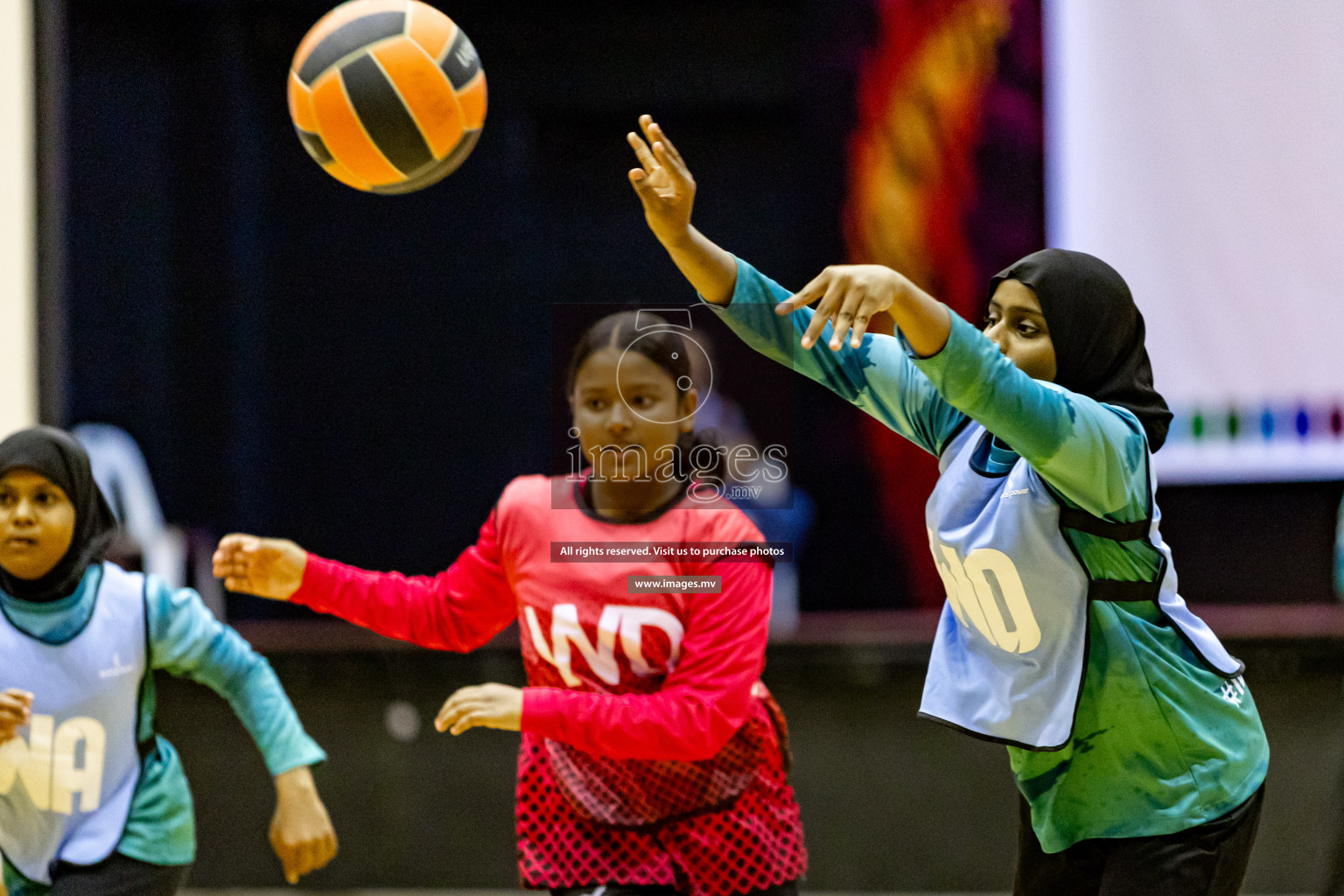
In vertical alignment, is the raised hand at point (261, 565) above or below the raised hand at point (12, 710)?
above

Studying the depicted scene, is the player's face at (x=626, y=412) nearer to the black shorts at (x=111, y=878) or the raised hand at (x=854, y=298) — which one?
the raised hand at (x=854, y=298)

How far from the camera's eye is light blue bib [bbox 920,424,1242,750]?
2.05 metres

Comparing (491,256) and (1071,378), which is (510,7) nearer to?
(491,256)

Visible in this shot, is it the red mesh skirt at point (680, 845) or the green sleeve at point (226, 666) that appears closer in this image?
the red mesh skirt at point (680, 845)

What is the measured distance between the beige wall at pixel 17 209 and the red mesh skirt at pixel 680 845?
141 inches

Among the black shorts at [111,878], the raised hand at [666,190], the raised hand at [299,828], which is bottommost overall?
the black shorts at [111,878]

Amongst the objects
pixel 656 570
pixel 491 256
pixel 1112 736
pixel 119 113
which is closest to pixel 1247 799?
pixel 1112 736

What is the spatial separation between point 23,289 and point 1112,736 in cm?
463

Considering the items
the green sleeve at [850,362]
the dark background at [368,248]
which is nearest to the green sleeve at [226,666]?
the green sleeve at [850,362]

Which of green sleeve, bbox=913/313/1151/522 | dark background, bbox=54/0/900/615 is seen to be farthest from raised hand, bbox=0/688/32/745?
dark background, bbox=54/0/900/615

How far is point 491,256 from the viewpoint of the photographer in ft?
19.3

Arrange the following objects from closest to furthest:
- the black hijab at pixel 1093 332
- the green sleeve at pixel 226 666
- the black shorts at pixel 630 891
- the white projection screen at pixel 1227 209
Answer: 1. the black hijab at pixel 1093 332
2. the black shorts at pixel 630 891
3. the green sleeve at pixel 226 666
4. the white projection screen at pixel 1227 209

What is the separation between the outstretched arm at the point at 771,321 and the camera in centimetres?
215

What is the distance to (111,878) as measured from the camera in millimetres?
2652
